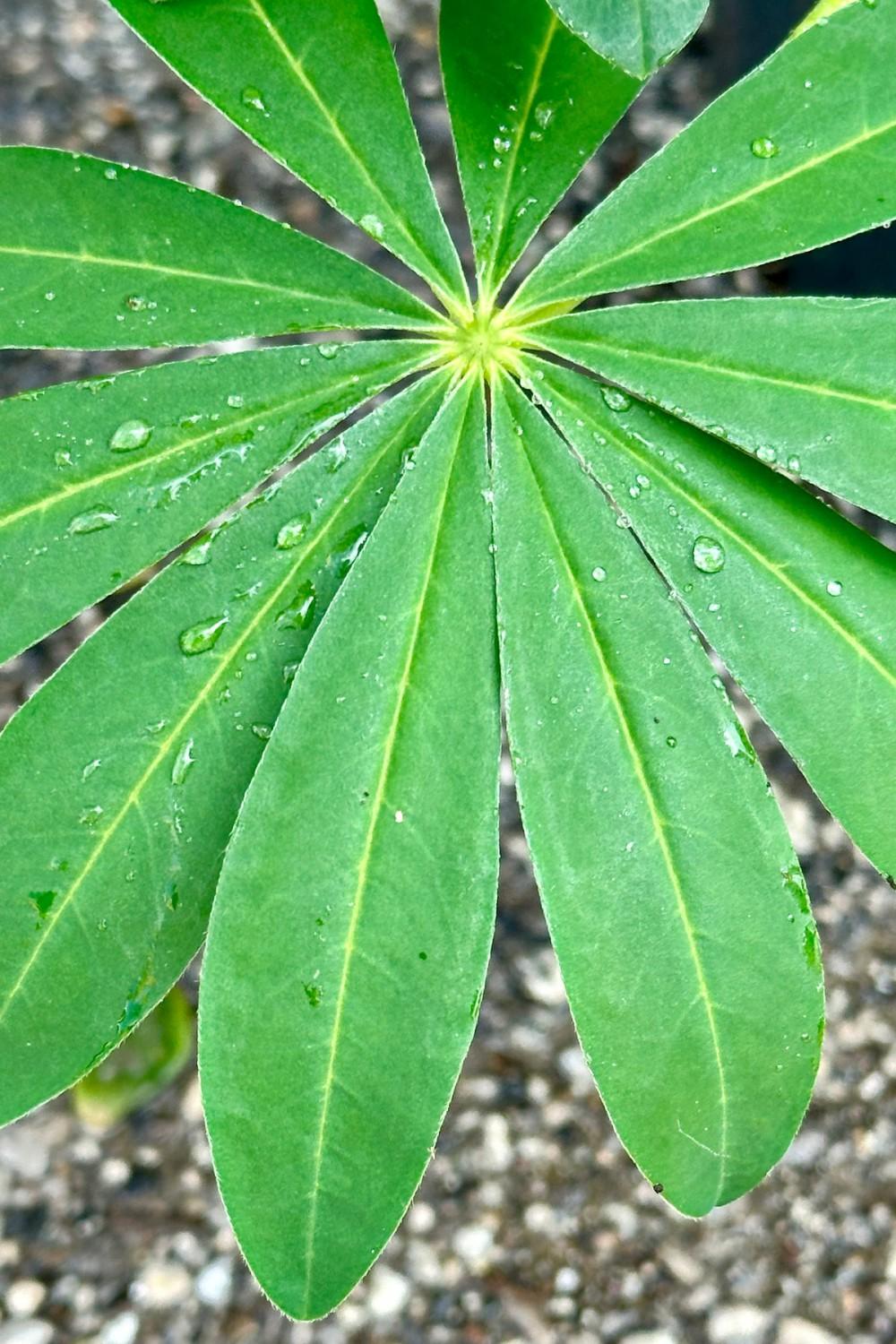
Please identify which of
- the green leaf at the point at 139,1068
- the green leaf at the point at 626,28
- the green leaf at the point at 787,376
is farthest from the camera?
the green leaf at the point at 139,1068

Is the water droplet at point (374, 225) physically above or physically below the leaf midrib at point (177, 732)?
above

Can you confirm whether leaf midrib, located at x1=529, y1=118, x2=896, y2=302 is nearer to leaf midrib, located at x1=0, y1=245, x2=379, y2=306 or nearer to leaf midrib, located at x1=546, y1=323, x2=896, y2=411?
leaf midrib, located at x1=546, y1=323, x2=896, y2=411

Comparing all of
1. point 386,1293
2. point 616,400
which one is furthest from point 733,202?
point 386,1293

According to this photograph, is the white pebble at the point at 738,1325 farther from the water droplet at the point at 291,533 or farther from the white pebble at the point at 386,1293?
the water droplet at the point at 291,533

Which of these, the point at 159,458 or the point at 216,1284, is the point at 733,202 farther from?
the point at 216,1284

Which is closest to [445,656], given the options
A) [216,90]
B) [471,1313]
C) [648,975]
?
[648,975]

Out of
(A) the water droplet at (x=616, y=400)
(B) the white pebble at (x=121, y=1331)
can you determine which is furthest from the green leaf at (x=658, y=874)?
(B) the white pebble at (x=121, y=1331)
